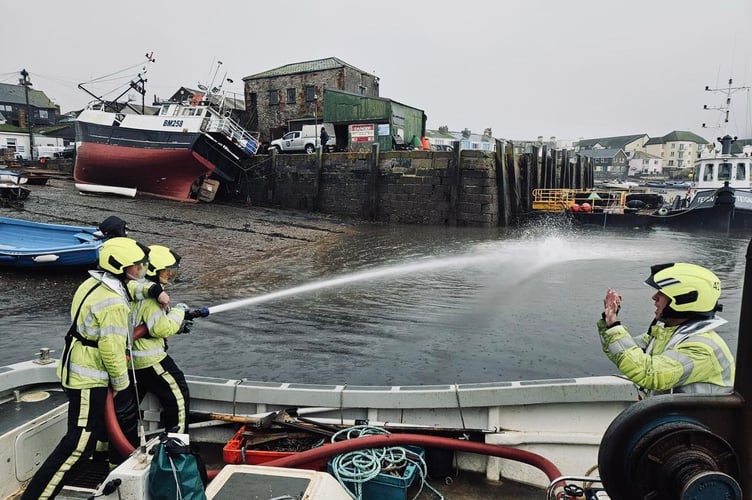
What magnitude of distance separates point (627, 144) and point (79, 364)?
118231mm

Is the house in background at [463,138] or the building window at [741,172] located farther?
the house in background at [463,138]

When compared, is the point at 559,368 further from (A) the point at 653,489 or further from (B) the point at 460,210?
(B) the point at 460,210

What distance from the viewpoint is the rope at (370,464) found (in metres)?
3.35

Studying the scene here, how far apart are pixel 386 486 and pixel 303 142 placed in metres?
29.0

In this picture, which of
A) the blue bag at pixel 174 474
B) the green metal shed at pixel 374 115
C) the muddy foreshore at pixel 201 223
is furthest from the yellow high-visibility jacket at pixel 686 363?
the green metal shed at pixel 374 115

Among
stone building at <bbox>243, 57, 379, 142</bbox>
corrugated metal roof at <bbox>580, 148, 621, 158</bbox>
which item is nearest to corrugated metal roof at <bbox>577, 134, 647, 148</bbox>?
corrugated metal roof at <bbox>580, 148, 621, 158</bbox>

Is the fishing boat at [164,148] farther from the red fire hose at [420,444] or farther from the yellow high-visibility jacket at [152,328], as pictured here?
the red fire hose at [420,444]

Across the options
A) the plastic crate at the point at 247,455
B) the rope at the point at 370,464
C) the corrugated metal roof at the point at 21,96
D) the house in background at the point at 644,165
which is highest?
the corrugated metal roof at the point at 21,96

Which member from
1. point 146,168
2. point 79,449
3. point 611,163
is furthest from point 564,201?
point 611,163

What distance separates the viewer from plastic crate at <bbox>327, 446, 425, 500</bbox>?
3391 millimetres

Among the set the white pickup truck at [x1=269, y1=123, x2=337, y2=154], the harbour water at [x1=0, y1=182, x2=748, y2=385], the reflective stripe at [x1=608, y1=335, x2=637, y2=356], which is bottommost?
the harbour water at [x1=0, y1=182, x2=748, y2=385]

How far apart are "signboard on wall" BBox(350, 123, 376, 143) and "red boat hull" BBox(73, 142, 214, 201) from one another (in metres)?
8.68

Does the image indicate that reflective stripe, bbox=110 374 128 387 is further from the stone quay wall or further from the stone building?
the stone building

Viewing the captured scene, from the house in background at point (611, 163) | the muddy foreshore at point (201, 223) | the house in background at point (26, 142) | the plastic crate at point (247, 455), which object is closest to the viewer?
the plastic crate at point (247, 455)
